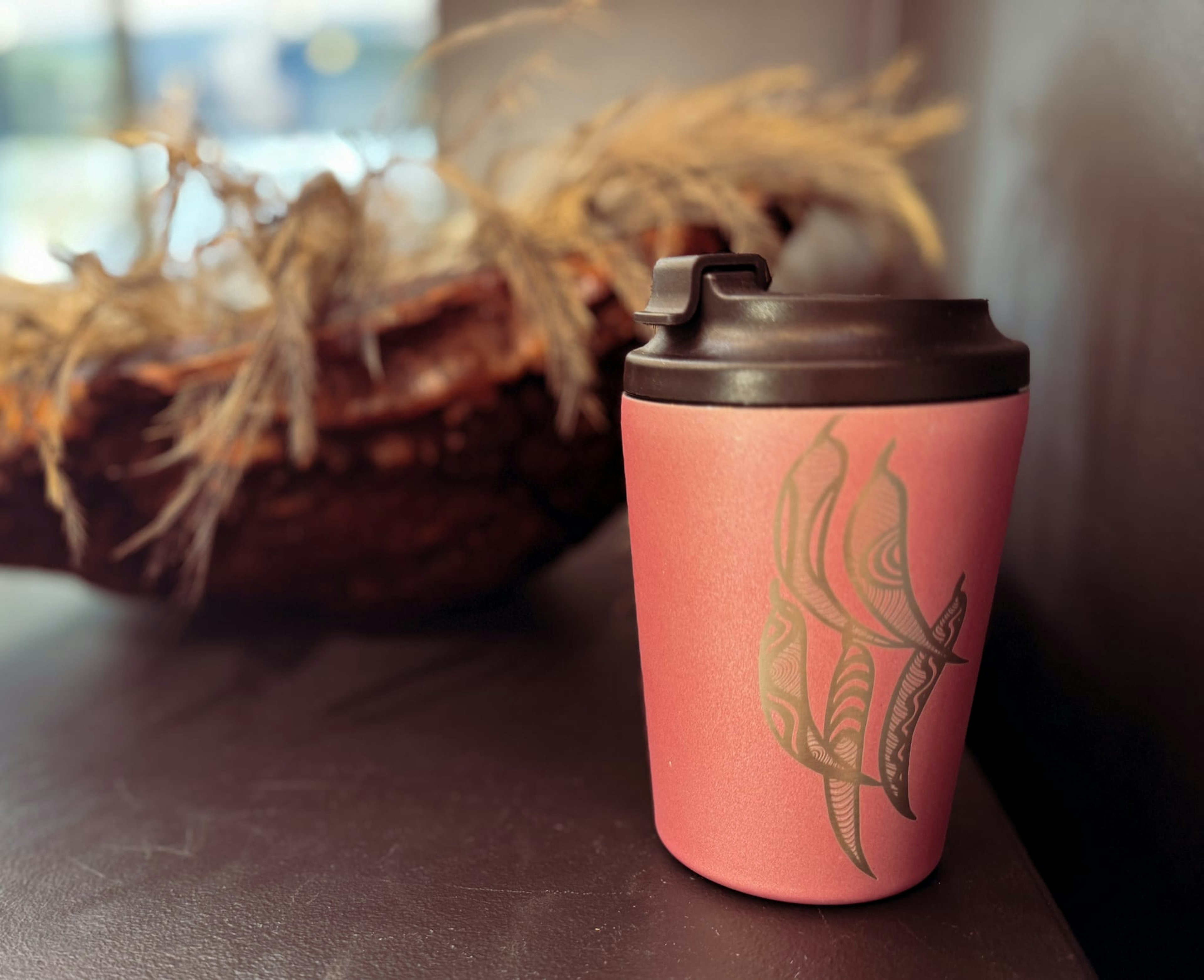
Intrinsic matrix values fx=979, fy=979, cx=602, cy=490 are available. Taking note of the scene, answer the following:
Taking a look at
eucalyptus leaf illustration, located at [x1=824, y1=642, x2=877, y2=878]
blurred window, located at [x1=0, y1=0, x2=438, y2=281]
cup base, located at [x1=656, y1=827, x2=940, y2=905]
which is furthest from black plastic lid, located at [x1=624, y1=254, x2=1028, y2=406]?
blurred window, located at [x1=0, y1=0, x2=438, y2=281]

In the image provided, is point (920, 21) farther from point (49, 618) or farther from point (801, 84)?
point (49, 618)

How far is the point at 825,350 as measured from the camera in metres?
0.40

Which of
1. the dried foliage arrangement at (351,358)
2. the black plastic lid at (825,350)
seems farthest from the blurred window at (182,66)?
the black plastic lid at (825,350)

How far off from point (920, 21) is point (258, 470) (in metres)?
1.00

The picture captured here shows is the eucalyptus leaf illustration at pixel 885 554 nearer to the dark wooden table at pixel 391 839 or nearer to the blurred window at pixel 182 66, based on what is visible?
the dark wooden table at pixel 391 839

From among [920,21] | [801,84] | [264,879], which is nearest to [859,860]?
[264,879]

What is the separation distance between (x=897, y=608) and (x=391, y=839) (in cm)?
30

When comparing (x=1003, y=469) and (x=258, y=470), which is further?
(x=258, y=470)

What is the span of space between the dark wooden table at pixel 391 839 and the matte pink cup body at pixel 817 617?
0.04 m

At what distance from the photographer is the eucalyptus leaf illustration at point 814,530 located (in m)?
0.40

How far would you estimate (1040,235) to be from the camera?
2.30 feet

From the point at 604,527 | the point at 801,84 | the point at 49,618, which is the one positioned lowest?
the point at 604,527

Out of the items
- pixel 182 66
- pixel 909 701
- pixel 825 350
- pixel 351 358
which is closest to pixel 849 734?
Answer: pixel 909 701

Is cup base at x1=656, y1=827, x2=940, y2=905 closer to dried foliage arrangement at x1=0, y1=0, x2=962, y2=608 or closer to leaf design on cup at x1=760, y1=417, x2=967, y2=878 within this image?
leaf design on cup at x1=760, y1=417, x2=967, y2=878
